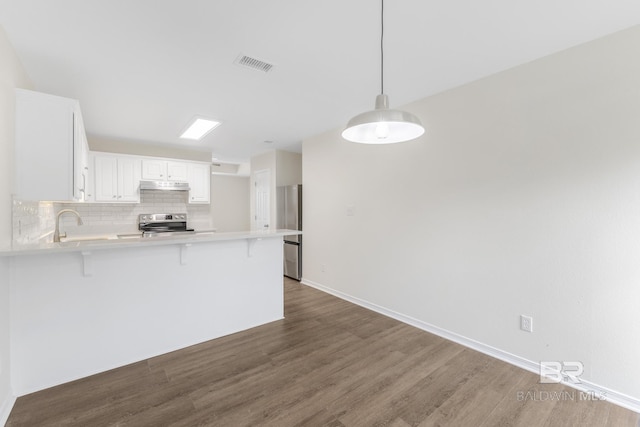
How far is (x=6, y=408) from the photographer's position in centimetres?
179

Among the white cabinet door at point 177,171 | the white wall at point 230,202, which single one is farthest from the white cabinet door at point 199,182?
the white wall at point 230,202

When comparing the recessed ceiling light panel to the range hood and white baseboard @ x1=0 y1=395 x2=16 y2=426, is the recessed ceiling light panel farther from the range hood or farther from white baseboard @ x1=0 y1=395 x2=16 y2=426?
white baseboard @ x1=0 y1=395 x2=16 y2=426

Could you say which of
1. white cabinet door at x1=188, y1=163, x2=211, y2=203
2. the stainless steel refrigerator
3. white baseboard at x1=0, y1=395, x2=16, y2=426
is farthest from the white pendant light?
white cabinet door at x1=188, y1=163, x2=211, y2=203

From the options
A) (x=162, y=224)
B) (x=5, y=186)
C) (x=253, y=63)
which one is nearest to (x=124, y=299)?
(x=5, y=186)

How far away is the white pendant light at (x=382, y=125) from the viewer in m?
1.45

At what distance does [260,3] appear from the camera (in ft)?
5.49

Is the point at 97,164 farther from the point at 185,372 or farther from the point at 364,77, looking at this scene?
the point at 364,77

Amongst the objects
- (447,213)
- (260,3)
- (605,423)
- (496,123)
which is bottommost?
(605,423)

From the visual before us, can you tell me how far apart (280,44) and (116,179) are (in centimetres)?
431

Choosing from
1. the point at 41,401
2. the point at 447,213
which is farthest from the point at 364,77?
the point at 41,401

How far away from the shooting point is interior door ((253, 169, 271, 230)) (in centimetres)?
602

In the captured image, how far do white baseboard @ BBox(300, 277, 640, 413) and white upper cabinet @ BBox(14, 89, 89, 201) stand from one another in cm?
342

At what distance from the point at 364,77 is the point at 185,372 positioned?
9.99 ft

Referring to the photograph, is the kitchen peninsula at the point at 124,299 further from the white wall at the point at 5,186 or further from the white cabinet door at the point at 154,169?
the white cabinet door at the point at 154,169
